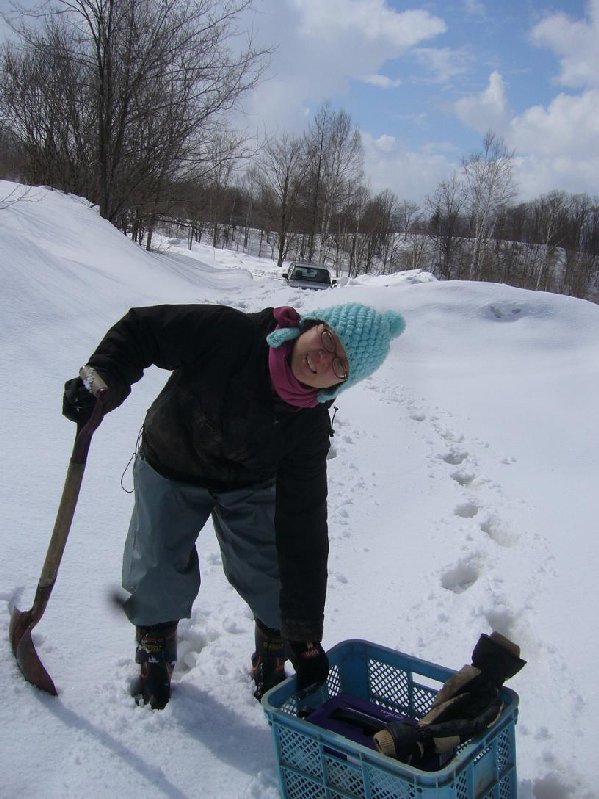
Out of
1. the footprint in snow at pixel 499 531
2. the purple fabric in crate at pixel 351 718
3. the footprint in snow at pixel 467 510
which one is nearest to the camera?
the purple fabric in crate at pixel 351 718

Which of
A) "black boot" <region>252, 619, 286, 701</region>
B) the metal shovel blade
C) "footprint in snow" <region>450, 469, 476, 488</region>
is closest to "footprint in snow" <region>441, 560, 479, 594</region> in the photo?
"black boot" <region>252, 619, 286, 701</region>

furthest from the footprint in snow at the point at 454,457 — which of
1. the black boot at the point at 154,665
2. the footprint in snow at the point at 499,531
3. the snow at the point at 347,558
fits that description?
the black boot at the point at 154,665

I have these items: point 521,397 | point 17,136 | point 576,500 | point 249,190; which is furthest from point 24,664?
point 249,190

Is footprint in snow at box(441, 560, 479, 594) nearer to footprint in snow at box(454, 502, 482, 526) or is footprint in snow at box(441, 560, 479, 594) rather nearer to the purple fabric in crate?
footprint in snow at box(454, 502, 482, 526)

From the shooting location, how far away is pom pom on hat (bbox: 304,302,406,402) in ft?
5.74

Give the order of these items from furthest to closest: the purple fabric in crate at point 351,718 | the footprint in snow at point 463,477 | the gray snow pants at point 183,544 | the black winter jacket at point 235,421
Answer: the footprint in snow at point 463,477
the gray snow pants at point 183,544
the black winter jacket at point 235,421
the purple fabric in crate at point 351,718

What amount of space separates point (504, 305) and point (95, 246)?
211 inches

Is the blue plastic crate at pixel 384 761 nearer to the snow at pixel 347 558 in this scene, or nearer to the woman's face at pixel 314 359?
the snow at pixel 347 558

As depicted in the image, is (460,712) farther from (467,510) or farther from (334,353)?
(467,510)

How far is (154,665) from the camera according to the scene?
206cm

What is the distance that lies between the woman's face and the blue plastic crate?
774 mm

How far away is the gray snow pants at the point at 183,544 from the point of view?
2031 millimetres

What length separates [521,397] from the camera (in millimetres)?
5965

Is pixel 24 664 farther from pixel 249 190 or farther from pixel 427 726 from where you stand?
pixel 249 190
